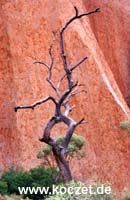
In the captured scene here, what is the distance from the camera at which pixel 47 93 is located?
798 inches

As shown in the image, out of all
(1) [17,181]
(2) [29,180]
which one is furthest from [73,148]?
(1) [17,181]

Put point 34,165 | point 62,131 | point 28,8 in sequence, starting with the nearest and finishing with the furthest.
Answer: point 34,165
point 62,131
point 28,8

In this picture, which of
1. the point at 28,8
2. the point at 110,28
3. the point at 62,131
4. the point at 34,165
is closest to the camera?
the point at 34,165

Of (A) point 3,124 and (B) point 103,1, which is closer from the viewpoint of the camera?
(A) point 3,124

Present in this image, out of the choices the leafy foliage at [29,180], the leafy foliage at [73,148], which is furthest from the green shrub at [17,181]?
the leafy foliage at [73,148]

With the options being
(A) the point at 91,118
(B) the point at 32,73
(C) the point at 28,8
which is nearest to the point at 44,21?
(C) the point at 28,8

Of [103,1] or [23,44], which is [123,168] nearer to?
[23,44]

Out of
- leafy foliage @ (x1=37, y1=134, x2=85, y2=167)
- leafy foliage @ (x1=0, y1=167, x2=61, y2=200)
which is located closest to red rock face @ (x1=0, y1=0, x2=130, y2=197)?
leafy foliage @ (x1=37, y1=134, x2=85, y2=167)

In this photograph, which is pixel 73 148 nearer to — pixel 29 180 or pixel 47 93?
pixel 29 180

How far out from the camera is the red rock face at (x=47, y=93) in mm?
Answer: 19297

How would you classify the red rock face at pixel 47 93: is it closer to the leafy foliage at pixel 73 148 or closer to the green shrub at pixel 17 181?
the leafy foliage at pixel 73 148

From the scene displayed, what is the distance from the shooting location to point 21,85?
65.6ft

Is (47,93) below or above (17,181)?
above

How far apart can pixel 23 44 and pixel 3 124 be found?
3.67 meters
